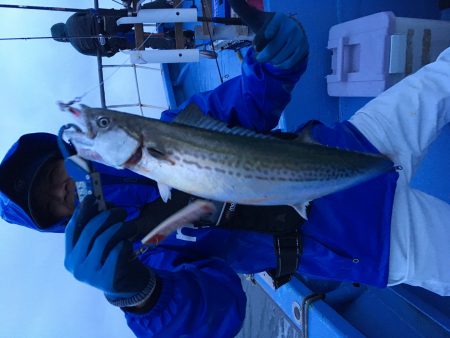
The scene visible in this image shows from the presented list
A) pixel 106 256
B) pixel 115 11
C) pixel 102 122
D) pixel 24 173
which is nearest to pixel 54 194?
pixel 24 173

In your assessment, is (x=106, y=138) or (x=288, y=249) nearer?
(x=106, y=138)

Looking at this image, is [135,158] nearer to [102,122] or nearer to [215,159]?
[102,122]

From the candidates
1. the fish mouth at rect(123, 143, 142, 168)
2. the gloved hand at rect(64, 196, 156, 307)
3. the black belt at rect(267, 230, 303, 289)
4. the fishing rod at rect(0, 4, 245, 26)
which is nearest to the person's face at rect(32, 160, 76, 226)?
the gloved hand at rect(64, 196, 156, 307)

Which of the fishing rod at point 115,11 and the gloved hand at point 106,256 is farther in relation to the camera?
the fishing rod at point 115,11

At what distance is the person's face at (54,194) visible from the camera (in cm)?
214

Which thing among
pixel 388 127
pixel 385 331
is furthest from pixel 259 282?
pixel 388 127

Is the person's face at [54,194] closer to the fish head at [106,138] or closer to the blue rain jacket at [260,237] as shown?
the blue rain jacket at [260,237]

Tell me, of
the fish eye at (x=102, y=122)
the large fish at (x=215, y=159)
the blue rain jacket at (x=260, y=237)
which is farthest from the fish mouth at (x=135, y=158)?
the blue rain jacket at (x=260, y=237)

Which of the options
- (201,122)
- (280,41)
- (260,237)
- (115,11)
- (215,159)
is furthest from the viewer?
(115,11)

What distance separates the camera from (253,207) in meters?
2.04

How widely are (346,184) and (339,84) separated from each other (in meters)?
1.98

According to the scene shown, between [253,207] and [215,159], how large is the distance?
614 millimetres

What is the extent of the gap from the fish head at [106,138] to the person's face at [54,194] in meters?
0.67

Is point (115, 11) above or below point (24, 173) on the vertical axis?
above
